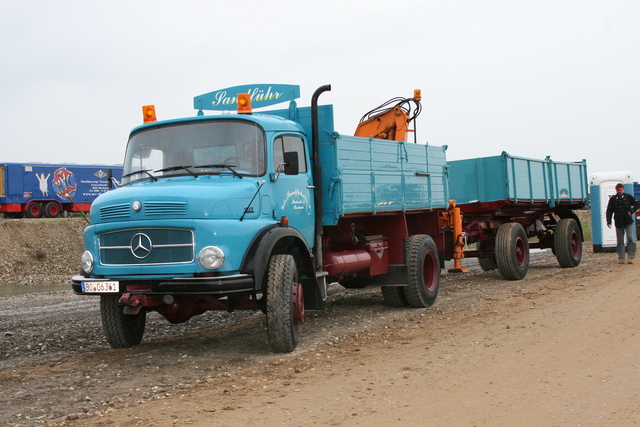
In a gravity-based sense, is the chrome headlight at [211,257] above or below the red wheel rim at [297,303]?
above

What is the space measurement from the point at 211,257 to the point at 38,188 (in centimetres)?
3326

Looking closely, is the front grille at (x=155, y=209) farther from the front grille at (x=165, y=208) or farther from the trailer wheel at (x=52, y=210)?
the trailer wheel at (x=52, y=210)

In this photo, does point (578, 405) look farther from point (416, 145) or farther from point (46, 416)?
point (416, 145)

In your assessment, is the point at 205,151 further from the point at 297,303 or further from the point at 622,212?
the point at 622,212

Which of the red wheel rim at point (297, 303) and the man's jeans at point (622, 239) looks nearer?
the red wheel rim at point (297, 303)

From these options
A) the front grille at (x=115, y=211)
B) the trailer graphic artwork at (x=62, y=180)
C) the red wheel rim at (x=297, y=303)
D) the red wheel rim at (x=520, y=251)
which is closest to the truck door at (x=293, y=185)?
the red wheel rim at (x=297, y=303)

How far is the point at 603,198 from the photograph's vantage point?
21125 mm

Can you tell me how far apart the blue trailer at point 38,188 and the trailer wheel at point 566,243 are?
934 inches

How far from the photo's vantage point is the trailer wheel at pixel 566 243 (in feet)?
54.2

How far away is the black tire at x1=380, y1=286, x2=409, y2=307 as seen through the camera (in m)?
11.1

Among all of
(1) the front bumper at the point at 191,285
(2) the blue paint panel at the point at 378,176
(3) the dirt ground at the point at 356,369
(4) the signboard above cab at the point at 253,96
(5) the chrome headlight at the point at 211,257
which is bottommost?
(3) the dirt ground at the point at 356,369

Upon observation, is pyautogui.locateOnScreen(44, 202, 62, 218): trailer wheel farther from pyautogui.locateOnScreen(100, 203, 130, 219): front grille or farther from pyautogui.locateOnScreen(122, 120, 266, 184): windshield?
pyautogui.locateOnScreen(100, 203, 130, 219): front grille

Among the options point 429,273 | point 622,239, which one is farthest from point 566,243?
point 429,273

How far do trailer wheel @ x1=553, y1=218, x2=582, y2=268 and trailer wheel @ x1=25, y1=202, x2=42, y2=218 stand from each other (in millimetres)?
29183
